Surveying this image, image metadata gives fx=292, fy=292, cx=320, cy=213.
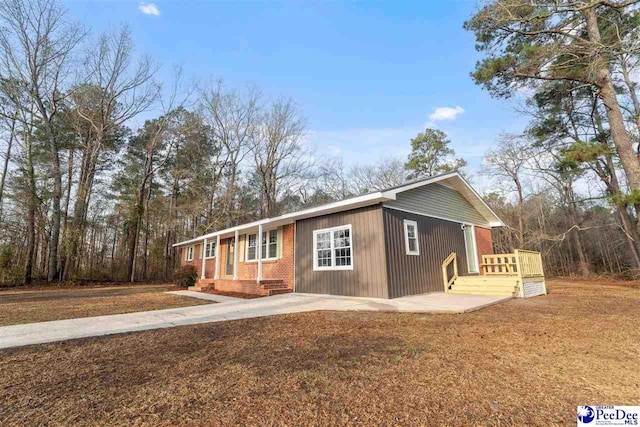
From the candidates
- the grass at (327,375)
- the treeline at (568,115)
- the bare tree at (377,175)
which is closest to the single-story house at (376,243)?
the grass at (327,375)

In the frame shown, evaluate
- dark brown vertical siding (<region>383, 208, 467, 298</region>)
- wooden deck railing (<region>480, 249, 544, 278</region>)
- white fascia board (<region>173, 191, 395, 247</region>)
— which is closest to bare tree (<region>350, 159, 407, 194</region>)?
dark brown vertical siding (<region>383, 208, 467, 298</region>)

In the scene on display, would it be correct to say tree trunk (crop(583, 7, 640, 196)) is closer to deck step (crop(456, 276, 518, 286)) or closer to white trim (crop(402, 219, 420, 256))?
deck step (crop(456, 276, 518, 286))

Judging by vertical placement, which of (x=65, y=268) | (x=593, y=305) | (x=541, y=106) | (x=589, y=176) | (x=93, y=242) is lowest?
(x=593, y=305)

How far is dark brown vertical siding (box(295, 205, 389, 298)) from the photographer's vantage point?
27.1ft

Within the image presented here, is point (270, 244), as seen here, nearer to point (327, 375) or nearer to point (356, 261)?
point (356, 261)

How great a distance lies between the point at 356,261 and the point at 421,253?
2.38 meters

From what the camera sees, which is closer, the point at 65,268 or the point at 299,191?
the point at 65,268

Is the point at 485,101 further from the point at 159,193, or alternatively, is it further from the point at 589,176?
the point at 159,193

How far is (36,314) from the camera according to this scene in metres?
6.60

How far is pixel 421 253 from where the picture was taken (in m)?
9.61

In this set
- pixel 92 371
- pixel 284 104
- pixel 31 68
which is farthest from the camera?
pixel 284 104

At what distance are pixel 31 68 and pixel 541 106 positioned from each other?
1092 inches

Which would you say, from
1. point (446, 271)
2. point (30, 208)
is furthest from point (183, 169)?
point (446, 271)

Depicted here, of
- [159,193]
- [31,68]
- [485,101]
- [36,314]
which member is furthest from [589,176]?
[31,68]
